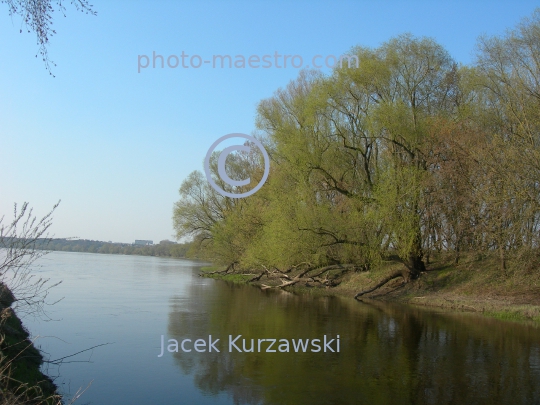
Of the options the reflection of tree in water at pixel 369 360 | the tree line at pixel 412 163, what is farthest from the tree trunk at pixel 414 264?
the reflection of tree in water at pixel 369 360

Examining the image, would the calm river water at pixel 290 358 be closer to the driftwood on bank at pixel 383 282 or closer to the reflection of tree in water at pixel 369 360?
the reflection of tree in water at pixel 369 360

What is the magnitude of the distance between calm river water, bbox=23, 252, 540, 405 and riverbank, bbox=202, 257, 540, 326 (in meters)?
1.64

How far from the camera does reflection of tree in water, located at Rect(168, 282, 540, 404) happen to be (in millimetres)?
8336

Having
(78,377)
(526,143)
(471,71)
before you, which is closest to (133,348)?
(78,377)

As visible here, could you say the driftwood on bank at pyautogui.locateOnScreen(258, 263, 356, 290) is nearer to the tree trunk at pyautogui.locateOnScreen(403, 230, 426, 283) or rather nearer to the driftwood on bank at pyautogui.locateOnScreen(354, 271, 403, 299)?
the driftwood on bank at pyautogui.locateOnScreen(354, 271, 403, 299)

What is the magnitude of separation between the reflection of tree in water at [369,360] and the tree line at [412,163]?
4981 mm

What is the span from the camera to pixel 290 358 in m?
10.7

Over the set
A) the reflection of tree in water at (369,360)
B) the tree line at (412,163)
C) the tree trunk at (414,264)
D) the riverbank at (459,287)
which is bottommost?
the reflection of tree in water at (369,360)

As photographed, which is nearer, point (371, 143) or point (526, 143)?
point (526, 143)

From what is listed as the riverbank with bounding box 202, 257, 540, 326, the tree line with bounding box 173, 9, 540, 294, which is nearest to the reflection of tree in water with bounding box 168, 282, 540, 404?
the riverbank with bounding box 202, 257, 540, 326

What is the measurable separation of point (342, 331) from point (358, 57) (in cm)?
1476

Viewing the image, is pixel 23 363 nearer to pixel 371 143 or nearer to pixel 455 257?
pixel 371 143

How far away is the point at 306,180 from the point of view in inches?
986

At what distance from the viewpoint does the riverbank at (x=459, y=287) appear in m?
17.9
